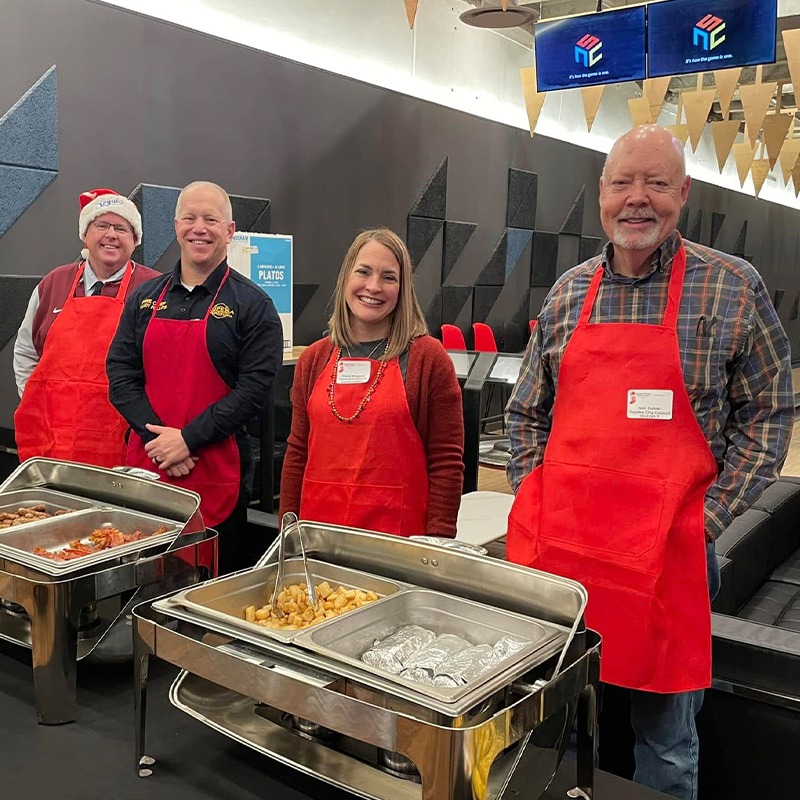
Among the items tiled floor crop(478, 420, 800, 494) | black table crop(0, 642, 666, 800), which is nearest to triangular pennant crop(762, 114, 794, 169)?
tiled floor crop(478, 420, 800, 494)

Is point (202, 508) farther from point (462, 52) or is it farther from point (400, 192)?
point (462, 52)

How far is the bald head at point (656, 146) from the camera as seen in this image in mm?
1579

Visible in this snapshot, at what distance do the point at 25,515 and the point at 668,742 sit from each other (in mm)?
1277

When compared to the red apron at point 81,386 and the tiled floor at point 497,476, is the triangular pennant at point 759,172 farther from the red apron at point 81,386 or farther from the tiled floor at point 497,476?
the red apron at point 81,386

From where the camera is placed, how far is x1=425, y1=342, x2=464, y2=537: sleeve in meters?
1.97

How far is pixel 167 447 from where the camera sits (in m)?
2.08

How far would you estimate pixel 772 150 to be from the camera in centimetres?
729

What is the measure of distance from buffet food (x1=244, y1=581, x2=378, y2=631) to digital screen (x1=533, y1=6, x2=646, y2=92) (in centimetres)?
477

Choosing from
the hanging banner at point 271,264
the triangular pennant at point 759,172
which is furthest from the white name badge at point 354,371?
the triangular pennant at point 759,172

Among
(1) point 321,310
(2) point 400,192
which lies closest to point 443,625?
(1) point 321,310

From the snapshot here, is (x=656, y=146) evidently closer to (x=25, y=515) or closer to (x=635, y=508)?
(x=635, y=508)

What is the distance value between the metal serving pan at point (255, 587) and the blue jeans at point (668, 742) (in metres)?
0.67

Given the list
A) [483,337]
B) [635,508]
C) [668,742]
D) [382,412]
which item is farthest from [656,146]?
[483,337]

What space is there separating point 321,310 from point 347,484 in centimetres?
465
